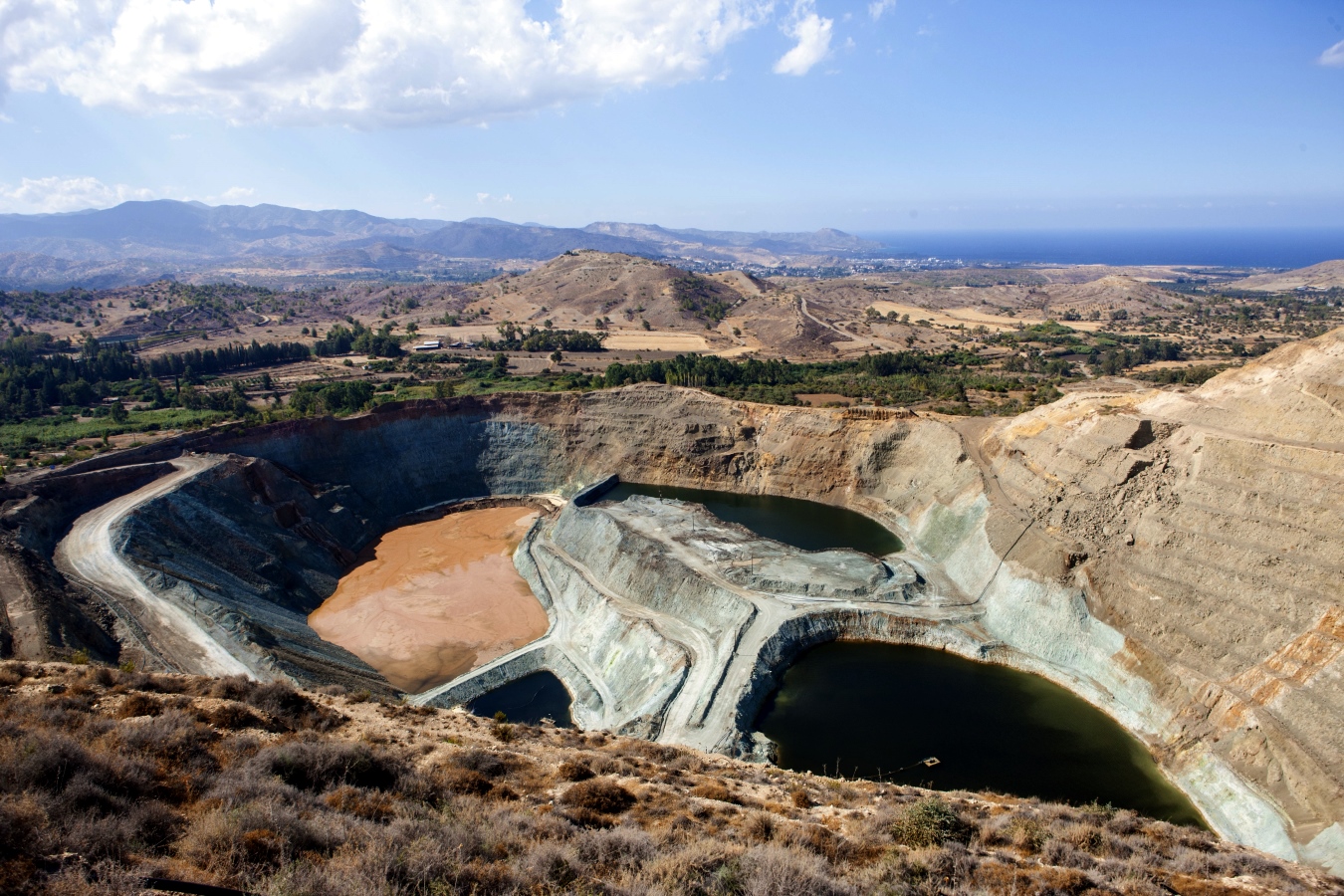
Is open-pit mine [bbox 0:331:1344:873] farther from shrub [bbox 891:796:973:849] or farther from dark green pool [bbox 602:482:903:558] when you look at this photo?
shrub [bbox 891:796:973:849]

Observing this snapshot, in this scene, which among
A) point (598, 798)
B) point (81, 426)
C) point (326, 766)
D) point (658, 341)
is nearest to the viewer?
point (326, 766)

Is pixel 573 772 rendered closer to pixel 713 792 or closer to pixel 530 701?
pixel 713 792

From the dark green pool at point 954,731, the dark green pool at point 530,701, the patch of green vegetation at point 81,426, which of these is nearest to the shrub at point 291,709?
the dark green pool at point 530,701

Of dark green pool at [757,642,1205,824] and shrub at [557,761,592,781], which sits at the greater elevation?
shrub at [557,761,592,781]

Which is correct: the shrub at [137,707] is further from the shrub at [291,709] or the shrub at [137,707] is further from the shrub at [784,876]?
the shrub at [784,876]

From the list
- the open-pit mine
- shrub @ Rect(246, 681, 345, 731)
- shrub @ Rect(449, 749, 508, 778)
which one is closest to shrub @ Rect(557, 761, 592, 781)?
shrub @ Rect(449, 749, 508, 778)

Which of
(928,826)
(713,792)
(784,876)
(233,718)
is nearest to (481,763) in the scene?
(713,792)
